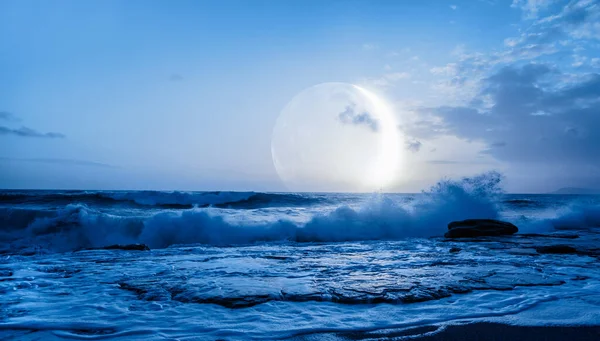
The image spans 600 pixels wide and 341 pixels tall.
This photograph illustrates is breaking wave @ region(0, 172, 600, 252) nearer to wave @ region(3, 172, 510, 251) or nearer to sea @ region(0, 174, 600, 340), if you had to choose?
wave @ region(3, 172, 510, 251)

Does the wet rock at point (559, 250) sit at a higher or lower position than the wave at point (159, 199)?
lower

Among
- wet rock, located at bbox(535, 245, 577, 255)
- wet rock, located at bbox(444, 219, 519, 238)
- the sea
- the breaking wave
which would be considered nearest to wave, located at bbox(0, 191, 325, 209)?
the breaking wave

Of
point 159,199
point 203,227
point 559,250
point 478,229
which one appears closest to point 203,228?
point 203,227

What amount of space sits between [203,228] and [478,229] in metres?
10.8

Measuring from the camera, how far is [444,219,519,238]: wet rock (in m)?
14.0

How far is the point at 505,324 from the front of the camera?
12.2 feet

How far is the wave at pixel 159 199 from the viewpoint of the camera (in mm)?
26422

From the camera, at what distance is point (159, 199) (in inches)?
1150

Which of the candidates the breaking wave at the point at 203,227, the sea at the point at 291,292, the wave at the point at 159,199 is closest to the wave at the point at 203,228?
the breaking wave at the point at 203,227

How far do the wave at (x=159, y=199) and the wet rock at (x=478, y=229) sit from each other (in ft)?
55.9

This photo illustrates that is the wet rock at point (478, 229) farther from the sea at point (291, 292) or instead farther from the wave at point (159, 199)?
the wave at point (159, 199)

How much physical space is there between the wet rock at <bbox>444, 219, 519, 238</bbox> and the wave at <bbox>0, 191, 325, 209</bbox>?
1703 cm

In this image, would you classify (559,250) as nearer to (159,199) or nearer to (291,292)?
(291,292)

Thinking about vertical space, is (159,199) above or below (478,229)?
above
